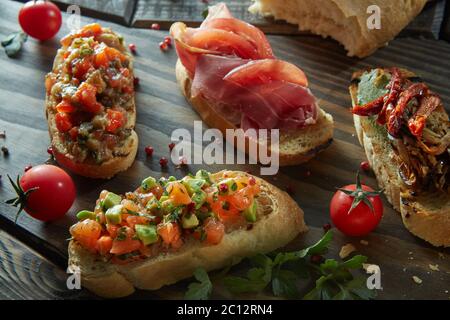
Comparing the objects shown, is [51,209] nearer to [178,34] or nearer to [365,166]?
[178,34]

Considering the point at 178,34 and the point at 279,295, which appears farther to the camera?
the point at 178,34

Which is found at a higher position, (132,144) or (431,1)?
(431,1)

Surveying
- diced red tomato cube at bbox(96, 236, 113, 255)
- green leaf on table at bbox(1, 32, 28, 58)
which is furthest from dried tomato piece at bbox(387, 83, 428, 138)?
green leaf on table at bbox(1, 32, 28, 58)

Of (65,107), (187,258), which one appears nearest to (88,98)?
(65,107)

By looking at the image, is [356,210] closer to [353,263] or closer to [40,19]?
[353,263]

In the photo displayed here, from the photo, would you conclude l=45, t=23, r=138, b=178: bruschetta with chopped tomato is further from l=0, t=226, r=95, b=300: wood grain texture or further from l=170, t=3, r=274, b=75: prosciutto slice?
l=0, t=226, r=95, b=300: wood grain texture

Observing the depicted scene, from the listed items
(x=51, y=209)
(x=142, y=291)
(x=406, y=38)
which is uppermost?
(x=406, y=38)

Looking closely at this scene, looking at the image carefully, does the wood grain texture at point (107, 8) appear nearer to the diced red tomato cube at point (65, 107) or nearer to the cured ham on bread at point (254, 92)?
the cured ham on bread at point (254, 92)
